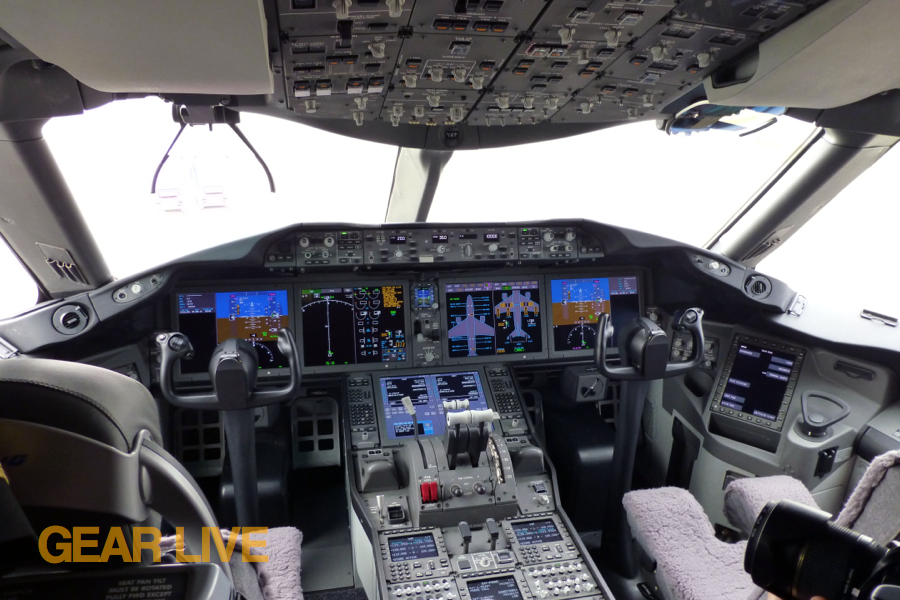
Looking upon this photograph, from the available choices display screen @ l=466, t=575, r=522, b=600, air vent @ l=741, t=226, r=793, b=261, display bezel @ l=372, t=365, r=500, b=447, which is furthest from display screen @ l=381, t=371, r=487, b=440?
air vent @ l=741, t=226, r=793, b=261

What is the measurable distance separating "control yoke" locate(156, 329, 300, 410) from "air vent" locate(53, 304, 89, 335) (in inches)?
16.8

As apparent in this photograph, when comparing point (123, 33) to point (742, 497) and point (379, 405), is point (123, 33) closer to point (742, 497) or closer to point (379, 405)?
point (379, 405)

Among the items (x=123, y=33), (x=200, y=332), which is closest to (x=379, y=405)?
(x=200, y=332)

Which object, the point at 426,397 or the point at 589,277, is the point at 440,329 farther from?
the point at 589,277

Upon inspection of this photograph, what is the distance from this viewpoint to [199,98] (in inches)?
76.5

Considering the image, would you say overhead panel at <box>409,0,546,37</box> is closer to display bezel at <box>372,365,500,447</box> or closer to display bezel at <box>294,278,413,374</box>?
display bezel at <box>294,278,413,374</box>

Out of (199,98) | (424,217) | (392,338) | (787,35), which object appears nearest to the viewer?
(787,35)

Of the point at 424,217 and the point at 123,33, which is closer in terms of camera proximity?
the point at 123,33

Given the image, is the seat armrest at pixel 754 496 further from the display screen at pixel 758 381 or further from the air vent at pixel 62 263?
the air vent at pixel 62 263

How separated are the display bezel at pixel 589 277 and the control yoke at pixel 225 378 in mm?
1394

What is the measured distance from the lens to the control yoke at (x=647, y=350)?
2324 mm

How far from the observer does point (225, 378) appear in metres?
2.10

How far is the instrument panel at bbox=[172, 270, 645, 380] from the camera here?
2.76 metres

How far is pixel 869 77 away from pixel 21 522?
2.28 meters
